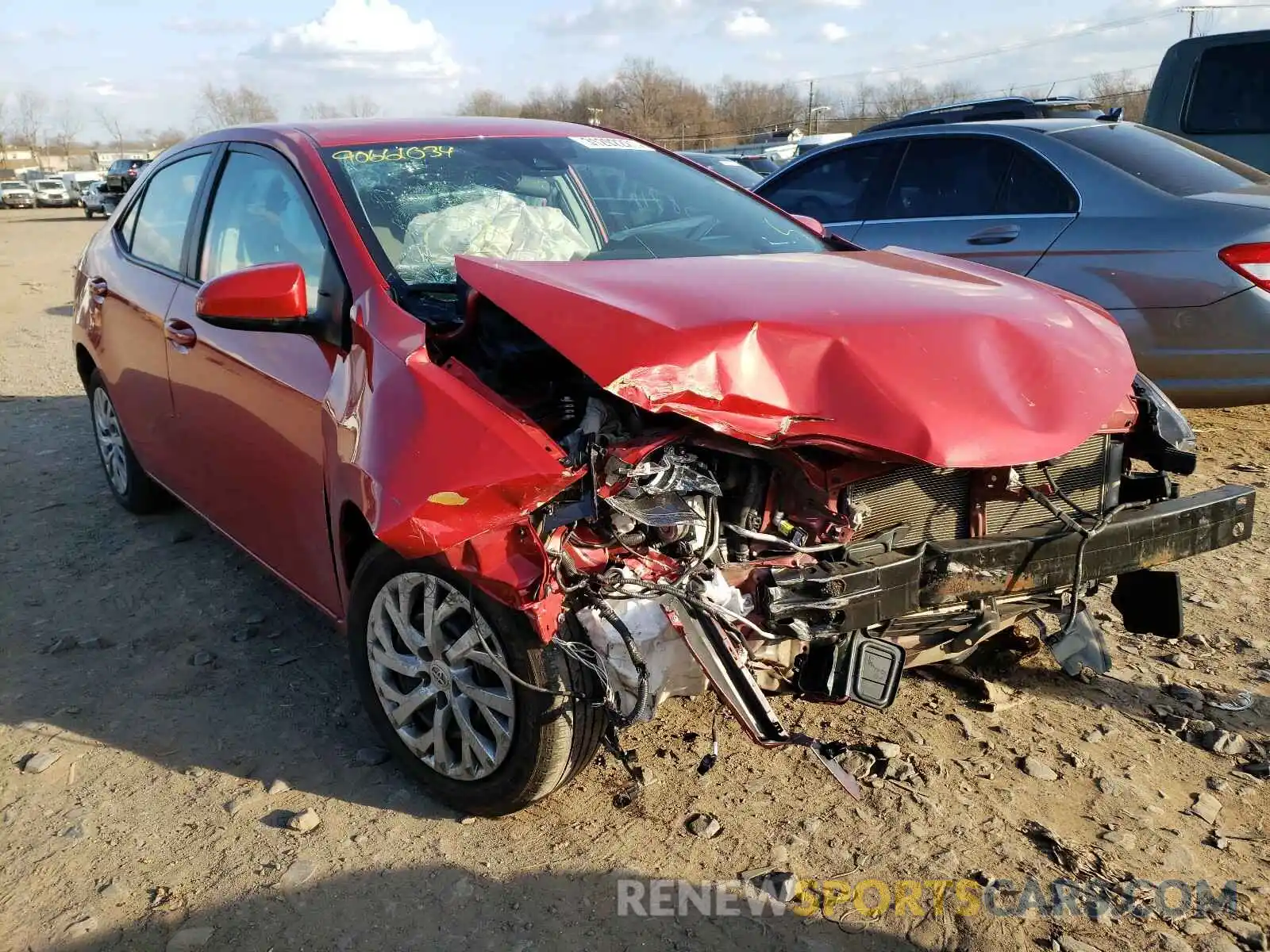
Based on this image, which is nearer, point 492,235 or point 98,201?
point 492,235

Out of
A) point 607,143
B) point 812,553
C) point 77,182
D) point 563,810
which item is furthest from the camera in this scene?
point 77,182

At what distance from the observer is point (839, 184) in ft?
21.3

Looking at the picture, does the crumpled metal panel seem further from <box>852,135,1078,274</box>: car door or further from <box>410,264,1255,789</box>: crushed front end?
<box>852,135,1078,274</box>: car door

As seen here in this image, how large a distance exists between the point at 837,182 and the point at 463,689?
480cm

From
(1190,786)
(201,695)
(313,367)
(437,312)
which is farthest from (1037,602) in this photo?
(201,695)

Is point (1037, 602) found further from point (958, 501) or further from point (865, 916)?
point (865, 916)

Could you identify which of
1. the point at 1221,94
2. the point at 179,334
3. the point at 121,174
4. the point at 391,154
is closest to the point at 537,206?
the point at 391,154

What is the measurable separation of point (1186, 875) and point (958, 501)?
1.03 meters

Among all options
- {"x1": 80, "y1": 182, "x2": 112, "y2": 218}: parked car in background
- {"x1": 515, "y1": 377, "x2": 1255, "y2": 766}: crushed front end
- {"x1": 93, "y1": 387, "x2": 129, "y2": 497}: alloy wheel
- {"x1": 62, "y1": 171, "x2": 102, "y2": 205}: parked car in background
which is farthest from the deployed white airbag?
{"x1": 62, "y1": 171, "x2": 102, "y2": 205}: parked car in background

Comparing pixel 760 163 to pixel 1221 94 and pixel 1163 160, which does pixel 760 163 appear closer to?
pixel 1221 94

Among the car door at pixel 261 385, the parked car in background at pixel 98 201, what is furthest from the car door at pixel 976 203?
the parked car in background at pixel 98 201

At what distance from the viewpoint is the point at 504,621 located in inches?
98.3

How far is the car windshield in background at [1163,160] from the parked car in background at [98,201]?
105ft

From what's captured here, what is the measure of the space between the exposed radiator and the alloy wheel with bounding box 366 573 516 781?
997 mm
